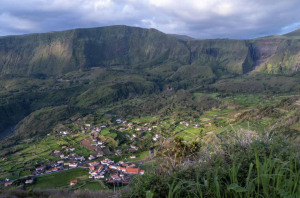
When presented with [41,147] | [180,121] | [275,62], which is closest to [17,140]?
[41,147]

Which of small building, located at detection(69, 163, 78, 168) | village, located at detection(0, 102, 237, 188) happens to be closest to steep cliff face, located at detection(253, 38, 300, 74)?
village, located at detection(0, 102, 237, 188)

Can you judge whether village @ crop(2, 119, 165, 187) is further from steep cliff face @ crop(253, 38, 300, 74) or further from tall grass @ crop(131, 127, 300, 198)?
steep cliff face @ crop(253, 38, 300, 74)

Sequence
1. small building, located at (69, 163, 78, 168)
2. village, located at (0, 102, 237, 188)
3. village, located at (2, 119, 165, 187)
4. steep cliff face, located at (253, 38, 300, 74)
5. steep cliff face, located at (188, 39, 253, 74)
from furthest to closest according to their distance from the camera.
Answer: steep cliff face, located at (188, 39, 253, 74) < steep cliff face, located at (253, 38, 300, 74) < small building, located at (69, 163, 78, 168) < village, located at (0, 102, 237, 188) < village, located at (2, 119, 165, 187)

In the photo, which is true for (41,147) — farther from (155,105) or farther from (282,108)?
(282,108)

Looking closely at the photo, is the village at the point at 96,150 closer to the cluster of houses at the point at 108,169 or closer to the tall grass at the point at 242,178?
the cluster of houses at the point at 108,169

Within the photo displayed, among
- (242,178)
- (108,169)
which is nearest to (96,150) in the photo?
(108,169)

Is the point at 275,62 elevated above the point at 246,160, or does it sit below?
above

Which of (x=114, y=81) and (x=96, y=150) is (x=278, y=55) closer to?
(x=114, y=81)

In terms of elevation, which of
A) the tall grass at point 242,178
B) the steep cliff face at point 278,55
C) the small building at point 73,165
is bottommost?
the small building at point 73,165

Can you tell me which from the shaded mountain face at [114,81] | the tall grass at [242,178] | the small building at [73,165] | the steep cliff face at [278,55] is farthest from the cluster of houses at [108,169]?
the steep cliff face at [278,55]

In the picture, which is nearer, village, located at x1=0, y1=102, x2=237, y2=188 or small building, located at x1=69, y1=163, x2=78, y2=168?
village, located at x1=0, y1=102, x2=237, y2=188

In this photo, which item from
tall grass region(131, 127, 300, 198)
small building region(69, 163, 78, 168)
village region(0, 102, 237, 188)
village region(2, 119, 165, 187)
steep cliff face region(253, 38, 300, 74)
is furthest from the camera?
steep cliff face region(253, 38, 300, 74)
